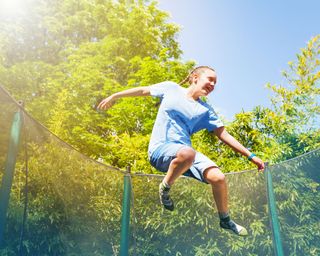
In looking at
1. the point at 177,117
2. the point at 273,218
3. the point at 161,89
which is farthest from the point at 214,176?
the point at 273,218

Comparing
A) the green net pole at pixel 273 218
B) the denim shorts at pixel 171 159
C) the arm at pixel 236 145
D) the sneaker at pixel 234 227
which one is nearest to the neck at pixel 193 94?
the arm at pixel 236 145

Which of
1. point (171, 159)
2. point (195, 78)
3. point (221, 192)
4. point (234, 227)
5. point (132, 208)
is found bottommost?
point (132, 208)

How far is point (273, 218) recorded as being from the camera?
262 cm

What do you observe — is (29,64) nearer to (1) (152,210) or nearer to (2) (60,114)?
(2) (60,114)

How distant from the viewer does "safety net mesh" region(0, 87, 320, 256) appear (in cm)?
152

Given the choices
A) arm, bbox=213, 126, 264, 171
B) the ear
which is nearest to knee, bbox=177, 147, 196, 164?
arm, bbox=213, 126, 264, 171

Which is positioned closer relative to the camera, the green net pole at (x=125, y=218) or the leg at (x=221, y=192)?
the leg at (x=221, y=192)

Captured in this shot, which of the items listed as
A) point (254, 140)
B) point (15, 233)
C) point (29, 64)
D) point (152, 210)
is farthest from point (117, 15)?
point (15, 233)

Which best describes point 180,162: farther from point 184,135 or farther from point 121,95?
point 121,95

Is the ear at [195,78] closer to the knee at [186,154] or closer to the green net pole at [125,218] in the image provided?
the knee at [186,154]

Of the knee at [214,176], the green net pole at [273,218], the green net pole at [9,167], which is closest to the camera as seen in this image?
the green net pole at [9,167]

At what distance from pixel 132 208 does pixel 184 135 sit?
4.31 feet

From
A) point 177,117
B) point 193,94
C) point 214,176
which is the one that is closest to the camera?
point 214,176

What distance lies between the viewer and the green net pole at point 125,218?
9.34 ft
